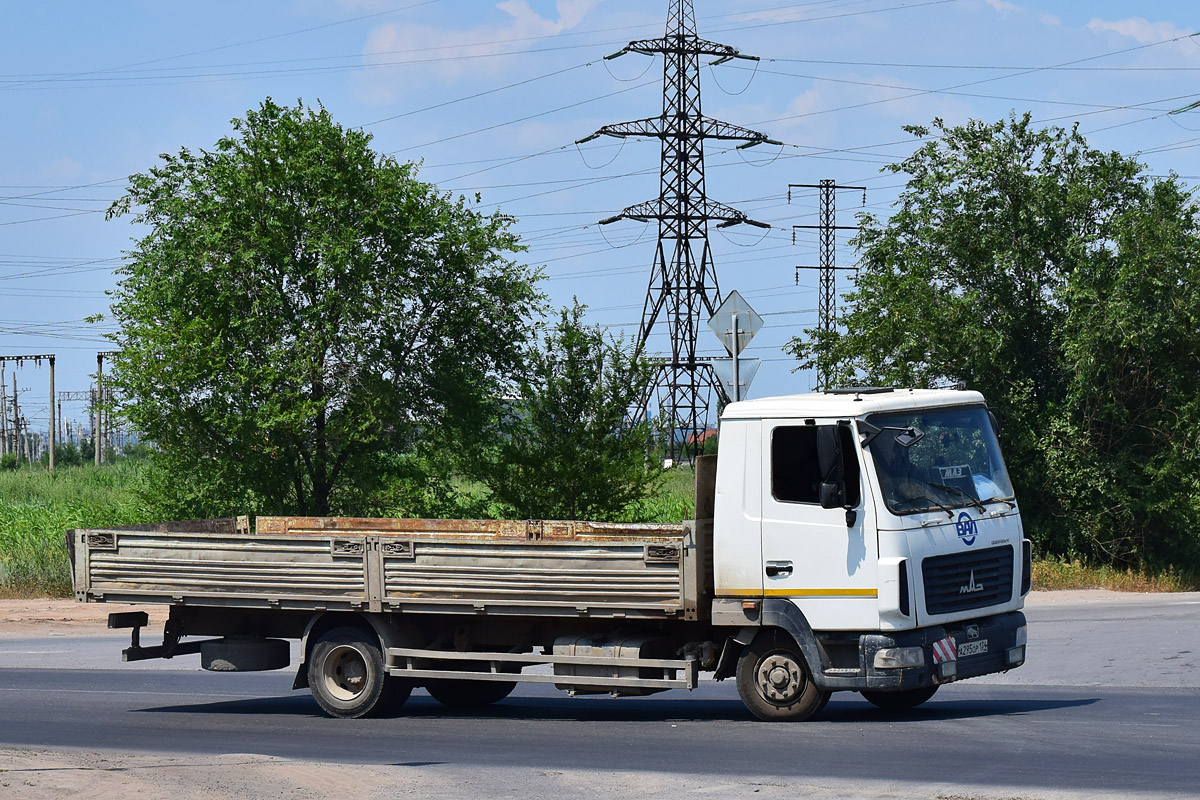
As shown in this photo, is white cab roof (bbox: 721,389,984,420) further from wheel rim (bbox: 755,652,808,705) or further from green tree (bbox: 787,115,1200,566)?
green tree (bbox: 787,115,1200,566)

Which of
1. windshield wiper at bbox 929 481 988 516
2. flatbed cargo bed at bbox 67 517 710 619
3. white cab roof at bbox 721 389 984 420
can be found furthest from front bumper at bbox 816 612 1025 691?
white cab roof at bbox 721 389 984 420

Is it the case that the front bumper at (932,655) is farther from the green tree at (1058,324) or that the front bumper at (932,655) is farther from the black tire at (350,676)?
the green tree at (1058,324)

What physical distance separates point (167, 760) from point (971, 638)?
619cm

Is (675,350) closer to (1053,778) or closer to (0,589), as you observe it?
(0,589)

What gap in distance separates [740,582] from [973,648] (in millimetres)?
1885

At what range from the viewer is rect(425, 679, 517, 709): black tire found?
540 inches

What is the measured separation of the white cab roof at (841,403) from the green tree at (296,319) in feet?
48.7

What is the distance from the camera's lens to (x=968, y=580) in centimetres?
1123

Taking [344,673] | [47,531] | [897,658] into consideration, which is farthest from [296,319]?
[897,658]

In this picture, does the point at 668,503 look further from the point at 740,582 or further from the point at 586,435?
the point at 740,582

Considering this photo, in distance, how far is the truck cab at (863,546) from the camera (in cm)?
1091

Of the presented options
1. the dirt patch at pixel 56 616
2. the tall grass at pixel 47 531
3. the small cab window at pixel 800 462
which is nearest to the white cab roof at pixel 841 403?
the small cab window at pixel 800 462

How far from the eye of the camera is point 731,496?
1155 cm

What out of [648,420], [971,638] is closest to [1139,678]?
[971,638]
